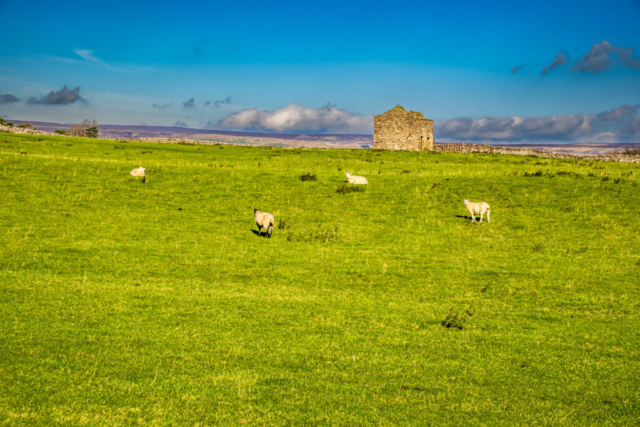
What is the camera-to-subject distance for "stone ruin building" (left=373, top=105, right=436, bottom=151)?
3081 inches

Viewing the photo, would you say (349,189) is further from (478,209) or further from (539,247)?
(539,247)

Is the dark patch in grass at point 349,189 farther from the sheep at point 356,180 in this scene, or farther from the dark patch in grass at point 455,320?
the dark patch in grass at point 455,320

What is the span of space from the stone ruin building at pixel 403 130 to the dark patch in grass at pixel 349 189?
4801 cm

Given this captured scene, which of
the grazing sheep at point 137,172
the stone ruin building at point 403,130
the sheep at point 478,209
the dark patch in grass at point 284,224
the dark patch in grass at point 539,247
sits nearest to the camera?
the dark patch in grass at point 539,247

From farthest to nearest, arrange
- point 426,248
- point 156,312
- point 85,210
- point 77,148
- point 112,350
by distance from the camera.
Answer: point 77,148 < point 85,210 < point 426,248 < point 156,312 < point 112,350

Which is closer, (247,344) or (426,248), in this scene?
(247,344)

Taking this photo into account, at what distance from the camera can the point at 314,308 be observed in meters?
12.2

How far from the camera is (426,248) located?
20.2 meters

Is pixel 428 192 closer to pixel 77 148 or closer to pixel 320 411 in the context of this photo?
pixel 320 411

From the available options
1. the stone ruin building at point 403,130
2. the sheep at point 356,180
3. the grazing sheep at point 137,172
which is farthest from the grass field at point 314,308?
the stone ruin building at point 403,130

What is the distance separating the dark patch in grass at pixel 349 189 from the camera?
31.6 metres

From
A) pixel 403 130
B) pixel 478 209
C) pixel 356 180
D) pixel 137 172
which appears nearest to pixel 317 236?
pixel 478 209

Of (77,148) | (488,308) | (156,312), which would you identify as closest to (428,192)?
(488,308)

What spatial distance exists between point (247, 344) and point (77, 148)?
153 ft
